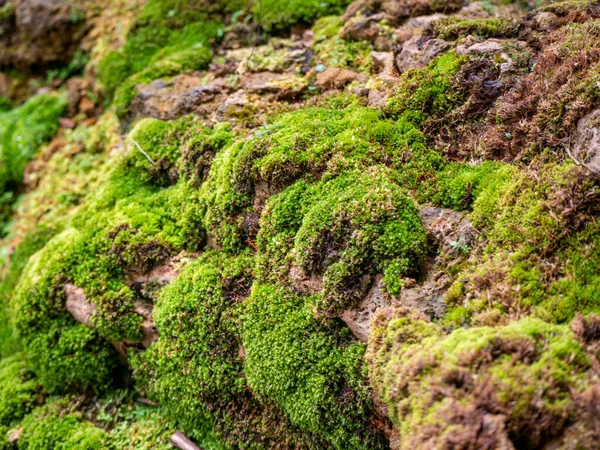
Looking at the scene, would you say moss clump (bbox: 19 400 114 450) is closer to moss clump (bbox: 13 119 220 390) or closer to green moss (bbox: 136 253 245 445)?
moss clump (bbox: 13 119 220 390)

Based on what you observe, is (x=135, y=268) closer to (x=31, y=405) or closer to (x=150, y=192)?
(x=150, y=192)

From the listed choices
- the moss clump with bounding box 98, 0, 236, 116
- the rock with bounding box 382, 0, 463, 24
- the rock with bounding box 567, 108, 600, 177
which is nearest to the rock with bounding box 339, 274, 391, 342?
the rock with bounding box 567, 108, 600, 177

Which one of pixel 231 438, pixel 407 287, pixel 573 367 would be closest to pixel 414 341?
pixel 407 287

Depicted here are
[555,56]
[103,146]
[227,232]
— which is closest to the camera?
[555,56]

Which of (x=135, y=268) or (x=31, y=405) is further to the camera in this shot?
(x=31, y=405)

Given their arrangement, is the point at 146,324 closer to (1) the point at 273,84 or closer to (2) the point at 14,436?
(2) the point at 14,436

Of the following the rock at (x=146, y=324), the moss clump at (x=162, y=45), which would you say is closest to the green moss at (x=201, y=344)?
the rock at (x=146, y=324)
